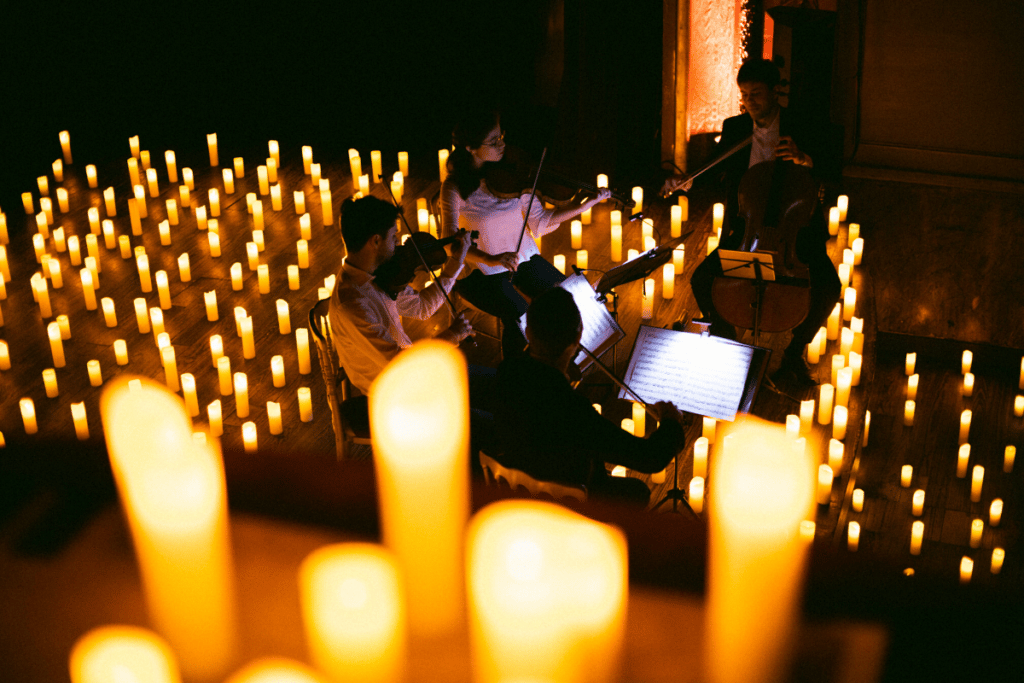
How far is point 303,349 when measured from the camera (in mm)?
4328

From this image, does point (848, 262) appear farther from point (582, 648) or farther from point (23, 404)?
point (582, 648)

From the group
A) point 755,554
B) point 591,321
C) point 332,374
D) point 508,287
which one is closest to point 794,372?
point 591,321

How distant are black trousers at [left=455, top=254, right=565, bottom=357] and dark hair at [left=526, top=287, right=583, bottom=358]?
46.6 inches

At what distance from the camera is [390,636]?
1062mm

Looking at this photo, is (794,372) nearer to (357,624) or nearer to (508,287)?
(508,287)

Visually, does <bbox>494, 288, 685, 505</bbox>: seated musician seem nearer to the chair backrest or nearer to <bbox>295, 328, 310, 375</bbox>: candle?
the chair backrest

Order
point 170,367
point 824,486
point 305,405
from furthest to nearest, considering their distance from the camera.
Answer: point 170,367 → point 305,405 → point 824,486

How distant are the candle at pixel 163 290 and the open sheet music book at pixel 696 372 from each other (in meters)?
2.40

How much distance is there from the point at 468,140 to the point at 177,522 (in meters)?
3.17

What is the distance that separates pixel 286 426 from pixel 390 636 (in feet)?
10.3

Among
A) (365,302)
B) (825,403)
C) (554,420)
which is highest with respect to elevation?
(365,302)

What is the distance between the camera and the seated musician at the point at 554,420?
2.82 m

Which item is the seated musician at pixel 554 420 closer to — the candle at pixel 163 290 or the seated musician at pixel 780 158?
the seated musician at pixel 780 158

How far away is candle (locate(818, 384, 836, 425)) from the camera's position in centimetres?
395
